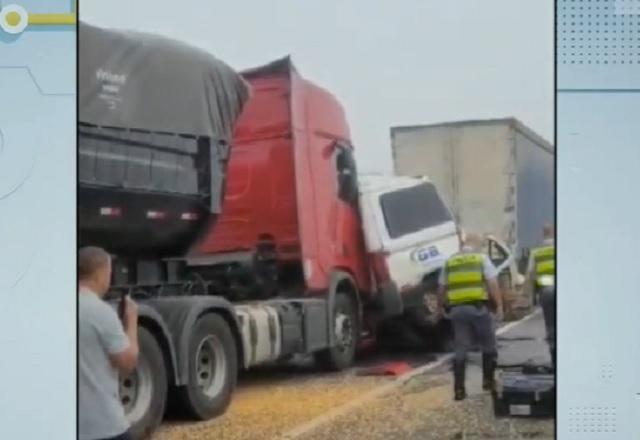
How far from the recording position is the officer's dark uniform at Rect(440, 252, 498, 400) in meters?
2.59

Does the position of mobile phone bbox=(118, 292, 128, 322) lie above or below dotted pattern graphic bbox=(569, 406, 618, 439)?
above

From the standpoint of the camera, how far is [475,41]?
258 cm

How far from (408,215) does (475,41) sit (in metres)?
0.45

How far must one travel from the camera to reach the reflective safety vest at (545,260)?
8.41 ft

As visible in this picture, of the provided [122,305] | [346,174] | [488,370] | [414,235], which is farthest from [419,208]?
[122,305]

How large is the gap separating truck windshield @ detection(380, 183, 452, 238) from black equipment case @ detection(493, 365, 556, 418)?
392 mm

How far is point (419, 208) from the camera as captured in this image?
8.43 ft

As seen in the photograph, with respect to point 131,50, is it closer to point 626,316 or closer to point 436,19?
point 436,19

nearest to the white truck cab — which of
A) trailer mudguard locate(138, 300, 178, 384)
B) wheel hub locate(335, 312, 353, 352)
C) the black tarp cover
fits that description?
wheel hub locate(335, 312, 353, 352)

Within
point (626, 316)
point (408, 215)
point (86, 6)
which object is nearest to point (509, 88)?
point (408, 215)

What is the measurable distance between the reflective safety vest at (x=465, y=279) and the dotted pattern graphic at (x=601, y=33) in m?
0.52

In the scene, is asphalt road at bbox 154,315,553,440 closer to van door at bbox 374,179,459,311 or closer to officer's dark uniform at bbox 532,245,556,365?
officer's dark uniform at bbox 532,245,556,365

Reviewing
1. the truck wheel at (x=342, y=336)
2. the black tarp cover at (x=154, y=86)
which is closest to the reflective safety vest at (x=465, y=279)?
the truck wheel at (x=342, y=336)
